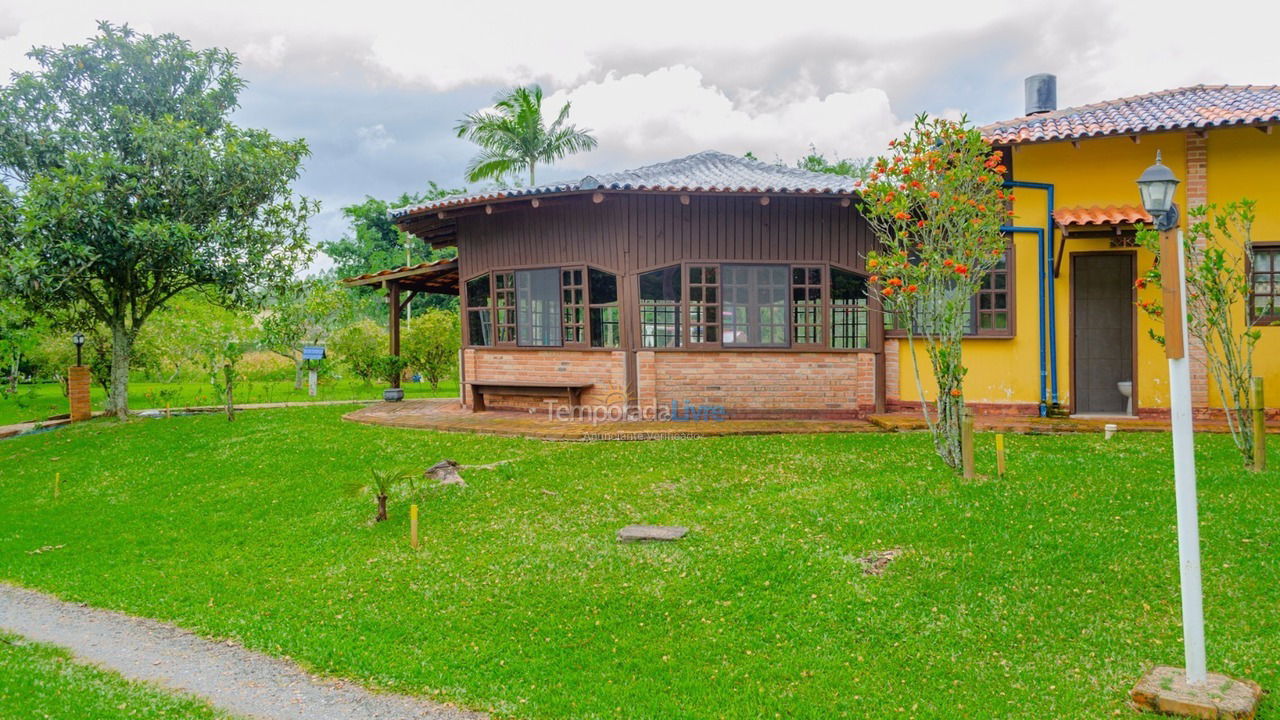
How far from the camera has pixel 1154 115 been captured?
11.2 meters

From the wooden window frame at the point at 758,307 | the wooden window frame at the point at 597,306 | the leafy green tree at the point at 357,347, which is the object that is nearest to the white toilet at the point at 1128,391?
the wooden window frame at the point at 758,307

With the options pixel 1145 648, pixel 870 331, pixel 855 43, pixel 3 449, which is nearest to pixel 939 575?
pixel 1145 648

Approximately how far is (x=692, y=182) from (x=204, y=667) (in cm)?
935

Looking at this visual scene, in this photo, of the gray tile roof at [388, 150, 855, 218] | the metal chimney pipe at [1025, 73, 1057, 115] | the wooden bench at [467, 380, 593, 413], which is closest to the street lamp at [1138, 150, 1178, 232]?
the gray tile roof at [388, 150, 855, 218]

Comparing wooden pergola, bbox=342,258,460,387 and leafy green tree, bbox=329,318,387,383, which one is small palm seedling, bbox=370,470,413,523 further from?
leafy green tree, bbox=329,318,387,383

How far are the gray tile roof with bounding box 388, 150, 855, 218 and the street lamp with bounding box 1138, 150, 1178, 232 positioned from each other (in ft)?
24.5

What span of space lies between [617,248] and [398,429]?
452cm

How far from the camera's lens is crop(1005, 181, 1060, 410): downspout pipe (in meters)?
11.4

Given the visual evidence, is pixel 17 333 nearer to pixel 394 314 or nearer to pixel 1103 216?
pixel 394 314

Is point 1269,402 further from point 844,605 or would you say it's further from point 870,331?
point 844,605

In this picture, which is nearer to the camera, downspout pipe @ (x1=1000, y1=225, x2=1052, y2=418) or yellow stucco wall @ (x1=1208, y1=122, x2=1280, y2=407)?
yellow stucco wall @ (x1=1208, y1=122, x2=1280, y2=407)

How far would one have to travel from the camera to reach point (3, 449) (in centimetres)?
1398

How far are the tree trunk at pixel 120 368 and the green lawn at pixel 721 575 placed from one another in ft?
21.4

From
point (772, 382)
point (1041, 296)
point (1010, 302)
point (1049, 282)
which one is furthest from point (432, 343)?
point (1049, 282)
